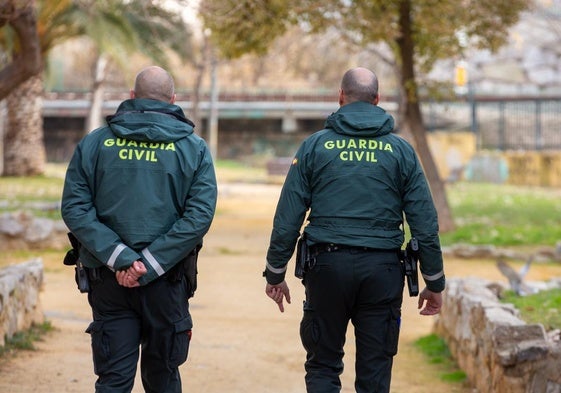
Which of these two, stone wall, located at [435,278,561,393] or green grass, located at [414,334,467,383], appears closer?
stone wall, located at [435,278,561,393]

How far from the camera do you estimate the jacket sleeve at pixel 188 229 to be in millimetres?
4914

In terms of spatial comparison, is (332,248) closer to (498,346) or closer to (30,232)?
(498,346)

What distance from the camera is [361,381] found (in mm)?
5219

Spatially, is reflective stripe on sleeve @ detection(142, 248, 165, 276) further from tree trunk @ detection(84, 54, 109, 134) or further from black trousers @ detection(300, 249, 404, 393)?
tree trunk @ detection(84, 54, 109, 134)

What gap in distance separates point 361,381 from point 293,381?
8.96 feet

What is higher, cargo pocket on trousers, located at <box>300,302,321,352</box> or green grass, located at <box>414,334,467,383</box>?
cargo pocket on trousers, located at <box>300,302,321,352</box>

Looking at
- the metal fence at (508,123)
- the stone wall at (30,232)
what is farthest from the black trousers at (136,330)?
the metal fence at (508,123)

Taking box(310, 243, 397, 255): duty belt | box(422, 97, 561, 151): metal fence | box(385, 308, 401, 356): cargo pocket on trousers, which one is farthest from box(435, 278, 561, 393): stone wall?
box(422, 97, 561, 151): metal fence

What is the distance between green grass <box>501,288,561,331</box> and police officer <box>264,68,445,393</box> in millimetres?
2951

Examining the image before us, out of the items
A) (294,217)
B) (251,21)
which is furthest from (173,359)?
(251,21)

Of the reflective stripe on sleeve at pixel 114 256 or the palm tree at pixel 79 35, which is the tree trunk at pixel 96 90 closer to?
the palm tree at pixel 79 35

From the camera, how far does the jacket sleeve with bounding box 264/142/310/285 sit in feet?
17.2

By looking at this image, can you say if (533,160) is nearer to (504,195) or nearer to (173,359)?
(504,195)

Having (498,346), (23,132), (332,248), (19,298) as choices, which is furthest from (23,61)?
(23,132)
